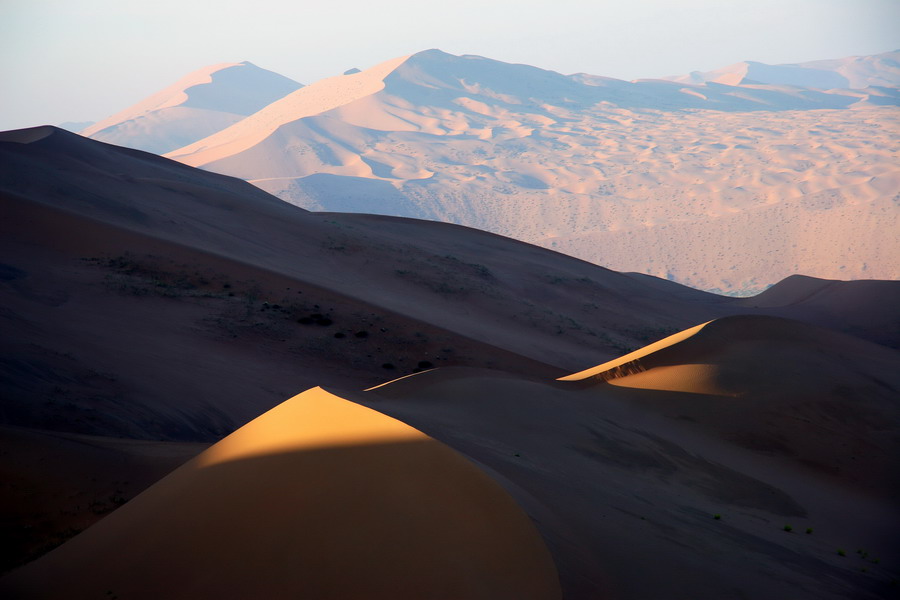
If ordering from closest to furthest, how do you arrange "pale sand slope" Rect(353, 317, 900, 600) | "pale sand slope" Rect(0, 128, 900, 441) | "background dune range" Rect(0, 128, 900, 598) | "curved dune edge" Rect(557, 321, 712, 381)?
"background dune range" Rect(0, 128, 900, 598) < "pale sand slope" Rect(353, 317, 900, 600) < "pale sand slope" Rect(0, 128, 900, 441) < "curved dune edge" Rect(557, 321, 712, 381)

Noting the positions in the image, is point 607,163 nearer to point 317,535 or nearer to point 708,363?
point 708,363

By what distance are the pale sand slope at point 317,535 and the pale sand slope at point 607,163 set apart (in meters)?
50.3

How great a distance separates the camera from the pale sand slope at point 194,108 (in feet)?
425

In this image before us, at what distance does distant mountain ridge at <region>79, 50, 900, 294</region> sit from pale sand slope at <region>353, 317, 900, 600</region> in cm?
4123

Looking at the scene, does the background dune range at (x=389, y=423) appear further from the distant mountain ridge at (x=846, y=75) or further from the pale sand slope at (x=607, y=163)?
the distant mountain ridge at (x=846, y=75)

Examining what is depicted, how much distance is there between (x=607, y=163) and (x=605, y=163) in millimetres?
218

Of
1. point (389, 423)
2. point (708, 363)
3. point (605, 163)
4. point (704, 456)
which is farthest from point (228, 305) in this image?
point (605, 163)

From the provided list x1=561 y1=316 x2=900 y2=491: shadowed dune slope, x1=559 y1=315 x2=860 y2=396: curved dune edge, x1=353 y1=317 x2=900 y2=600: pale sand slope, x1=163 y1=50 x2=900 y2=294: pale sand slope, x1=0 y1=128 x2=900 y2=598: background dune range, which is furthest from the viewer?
x1=163 y1=50 x2=900 y2=294: pale sand slope

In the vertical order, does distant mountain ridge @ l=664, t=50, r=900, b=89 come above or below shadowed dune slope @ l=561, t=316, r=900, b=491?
above

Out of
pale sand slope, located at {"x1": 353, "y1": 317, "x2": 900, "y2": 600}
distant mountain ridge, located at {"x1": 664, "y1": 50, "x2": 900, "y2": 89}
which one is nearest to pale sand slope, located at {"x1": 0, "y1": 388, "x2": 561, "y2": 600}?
pale sand slope, located at {"x1": 353, "y1": 317, "x2": 900, "y2": 600}

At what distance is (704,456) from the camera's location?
9.59 metres

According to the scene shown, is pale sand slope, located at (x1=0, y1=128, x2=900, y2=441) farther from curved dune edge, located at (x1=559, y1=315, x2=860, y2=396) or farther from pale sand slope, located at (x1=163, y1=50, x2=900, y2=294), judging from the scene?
pale sand slope, located at (x1=163, y1=50, x2=900, y2=294)

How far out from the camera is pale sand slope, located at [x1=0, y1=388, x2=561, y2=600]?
13.9ft

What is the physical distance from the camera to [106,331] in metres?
11.4
